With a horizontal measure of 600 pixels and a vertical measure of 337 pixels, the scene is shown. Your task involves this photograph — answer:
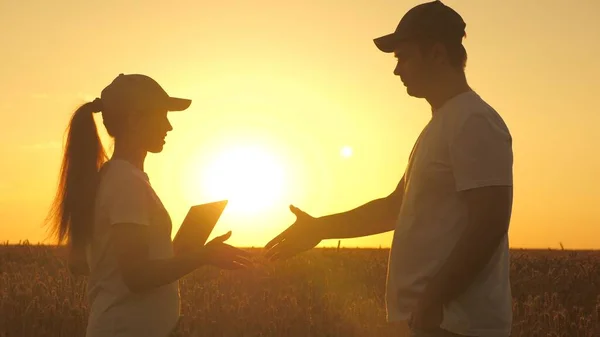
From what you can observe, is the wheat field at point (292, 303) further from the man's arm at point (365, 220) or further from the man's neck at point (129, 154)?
the man's neck at point (129, 154)

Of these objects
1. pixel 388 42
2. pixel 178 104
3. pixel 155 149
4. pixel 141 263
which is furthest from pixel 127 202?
pixel 388 42

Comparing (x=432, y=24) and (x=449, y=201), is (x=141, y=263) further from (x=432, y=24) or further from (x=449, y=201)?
(x=432, y=24)

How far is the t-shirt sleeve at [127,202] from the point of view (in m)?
4.30

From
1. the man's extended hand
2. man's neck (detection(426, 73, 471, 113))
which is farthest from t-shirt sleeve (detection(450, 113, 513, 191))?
the man's extended hand

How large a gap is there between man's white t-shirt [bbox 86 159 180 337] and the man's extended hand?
1.33 m

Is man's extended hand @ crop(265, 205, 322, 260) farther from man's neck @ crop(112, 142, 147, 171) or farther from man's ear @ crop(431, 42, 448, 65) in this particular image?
man's ear @ crop(431, 42, 448, 65)

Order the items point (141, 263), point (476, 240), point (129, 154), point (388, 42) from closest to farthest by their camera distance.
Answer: point (476, 240)
point (141, 263)
point (388, 42)
point (129, 154)

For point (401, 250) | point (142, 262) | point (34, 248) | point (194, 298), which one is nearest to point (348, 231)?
point (401, 250)

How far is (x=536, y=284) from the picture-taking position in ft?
42.0

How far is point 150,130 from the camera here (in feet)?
15.6

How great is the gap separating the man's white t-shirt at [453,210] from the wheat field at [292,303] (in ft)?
11.3

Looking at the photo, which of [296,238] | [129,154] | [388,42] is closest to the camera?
[388,42]

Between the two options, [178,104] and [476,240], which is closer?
[476,240]

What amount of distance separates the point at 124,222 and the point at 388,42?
5.87 ft
